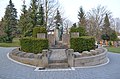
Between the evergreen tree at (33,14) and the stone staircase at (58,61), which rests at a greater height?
the evergreen tree at (33,14)

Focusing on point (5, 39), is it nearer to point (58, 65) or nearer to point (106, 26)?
point (106, 26)

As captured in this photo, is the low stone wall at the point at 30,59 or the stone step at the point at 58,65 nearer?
the stone step at the point at 58,65

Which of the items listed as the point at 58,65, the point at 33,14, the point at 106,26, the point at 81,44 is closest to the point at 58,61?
the point at 58,65

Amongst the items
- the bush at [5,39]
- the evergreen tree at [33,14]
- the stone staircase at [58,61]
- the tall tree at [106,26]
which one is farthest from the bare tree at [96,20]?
the stone staircase at [58,61]

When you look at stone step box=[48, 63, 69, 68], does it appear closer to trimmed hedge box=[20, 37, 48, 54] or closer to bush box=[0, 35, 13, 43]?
trimmed hedge box=[20, 37, 48, 54]

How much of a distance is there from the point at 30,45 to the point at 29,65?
7.16 feet

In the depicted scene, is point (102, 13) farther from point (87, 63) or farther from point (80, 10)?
point (87, 63)

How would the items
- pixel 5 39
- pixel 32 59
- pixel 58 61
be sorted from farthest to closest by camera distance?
pixel 5 39
pixel 32 59
pixel 58 61

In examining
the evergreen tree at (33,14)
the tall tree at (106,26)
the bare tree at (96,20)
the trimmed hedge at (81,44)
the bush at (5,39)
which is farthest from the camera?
the tall tree at (106,26)

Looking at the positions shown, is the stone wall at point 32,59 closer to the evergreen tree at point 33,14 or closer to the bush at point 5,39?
the evergreen tree at point 33,14

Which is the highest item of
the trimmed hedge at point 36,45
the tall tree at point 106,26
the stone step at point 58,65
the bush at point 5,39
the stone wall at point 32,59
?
the tall tree at point 106,26

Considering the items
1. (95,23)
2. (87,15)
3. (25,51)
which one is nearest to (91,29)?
(95,23)

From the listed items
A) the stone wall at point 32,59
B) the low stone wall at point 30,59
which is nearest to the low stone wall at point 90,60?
the stone wall at point 32,59

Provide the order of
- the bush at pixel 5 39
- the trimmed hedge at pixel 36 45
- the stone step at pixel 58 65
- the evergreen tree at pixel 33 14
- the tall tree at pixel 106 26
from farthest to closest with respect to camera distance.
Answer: the tall tree at pixel 106 26 < the bush at pixel 5 39 < the evergreen tree at pixel 33 14 < the trimmed hedge at pixel 36 45 < the stone step at pixel 58 65
